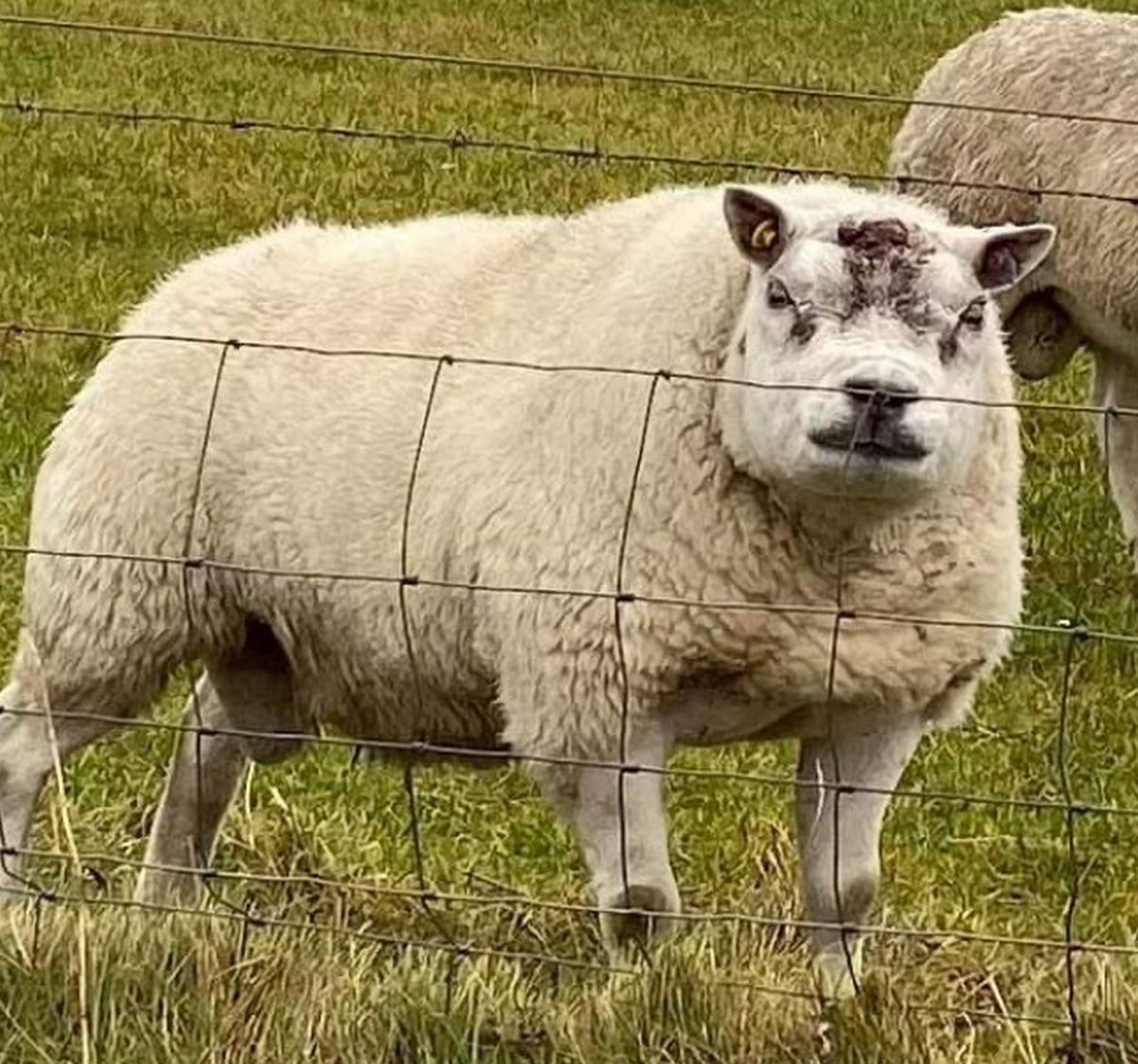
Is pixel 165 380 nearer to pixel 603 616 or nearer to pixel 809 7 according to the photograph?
pixel 603 616

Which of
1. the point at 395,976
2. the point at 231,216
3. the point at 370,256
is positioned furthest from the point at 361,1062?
the point at 231,216

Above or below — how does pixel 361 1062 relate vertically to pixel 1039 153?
above

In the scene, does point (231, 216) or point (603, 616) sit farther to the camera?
point (231, 216)

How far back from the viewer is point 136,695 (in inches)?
233

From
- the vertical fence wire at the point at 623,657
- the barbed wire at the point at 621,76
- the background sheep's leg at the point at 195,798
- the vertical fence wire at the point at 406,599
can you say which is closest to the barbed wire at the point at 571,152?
the barbed wire at the point at 621,76

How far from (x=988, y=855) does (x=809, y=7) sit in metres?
18.4

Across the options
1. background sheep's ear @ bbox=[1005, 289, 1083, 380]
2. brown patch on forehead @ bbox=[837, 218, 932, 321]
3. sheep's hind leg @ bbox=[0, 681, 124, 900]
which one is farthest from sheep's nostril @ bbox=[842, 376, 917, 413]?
background sheep's ear @ bbox=[1005, 289, 1083, 380]

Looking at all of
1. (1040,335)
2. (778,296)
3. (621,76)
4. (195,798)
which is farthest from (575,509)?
(1040,335)

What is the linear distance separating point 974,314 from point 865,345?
328 mm

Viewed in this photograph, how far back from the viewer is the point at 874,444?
4809 millimetres

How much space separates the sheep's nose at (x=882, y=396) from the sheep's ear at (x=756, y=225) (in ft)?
1.52

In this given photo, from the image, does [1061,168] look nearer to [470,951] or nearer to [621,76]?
[621,76]

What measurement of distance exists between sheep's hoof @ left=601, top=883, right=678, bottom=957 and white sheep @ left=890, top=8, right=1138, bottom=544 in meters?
3.84

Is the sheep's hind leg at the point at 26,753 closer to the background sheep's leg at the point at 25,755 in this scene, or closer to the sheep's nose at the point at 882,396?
A: the background sheep's leg at the point at 25,755
